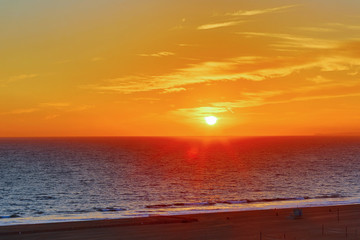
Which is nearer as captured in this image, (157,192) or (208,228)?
(208,228)

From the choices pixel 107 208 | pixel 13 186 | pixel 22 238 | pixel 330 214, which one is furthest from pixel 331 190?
pixel 22 238

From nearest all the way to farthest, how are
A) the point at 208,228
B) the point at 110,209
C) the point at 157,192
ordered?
the point at 208,228 < the point at 110,209 < the point at 157,192

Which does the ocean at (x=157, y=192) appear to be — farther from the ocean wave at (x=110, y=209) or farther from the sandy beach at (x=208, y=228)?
the sandy beach at (x=208, y=228)

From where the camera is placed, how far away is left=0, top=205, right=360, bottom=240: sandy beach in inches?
2344

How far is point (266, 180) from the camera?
142 metres

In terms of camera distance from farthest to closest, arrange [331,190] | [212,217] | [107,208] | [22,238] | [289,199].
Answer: [331,190]
[289,199]
[107,208]
[212,217]
[22,238]

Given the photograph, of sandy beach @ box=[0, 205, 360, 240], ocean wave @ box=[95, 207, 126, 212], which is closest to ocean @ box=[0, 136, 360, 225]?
ocean wave @ box=[95, 207, 126, 212]

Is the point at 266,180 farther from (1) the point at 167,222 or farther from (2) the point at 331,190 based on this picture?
(1) the point at 167,222

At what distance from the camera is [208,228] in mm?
64000

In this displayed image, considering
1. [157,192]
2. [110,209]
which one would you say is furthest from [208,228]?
[157,192]

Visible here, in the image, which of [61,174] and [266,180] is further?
[61,174]

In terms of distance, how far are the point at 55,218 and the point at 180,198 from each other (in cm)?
3300

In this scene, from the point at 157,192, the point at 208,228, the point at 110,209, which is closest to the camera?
the point at 208,228

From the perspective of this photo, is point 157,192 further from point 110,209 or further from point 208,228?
point 208,228
